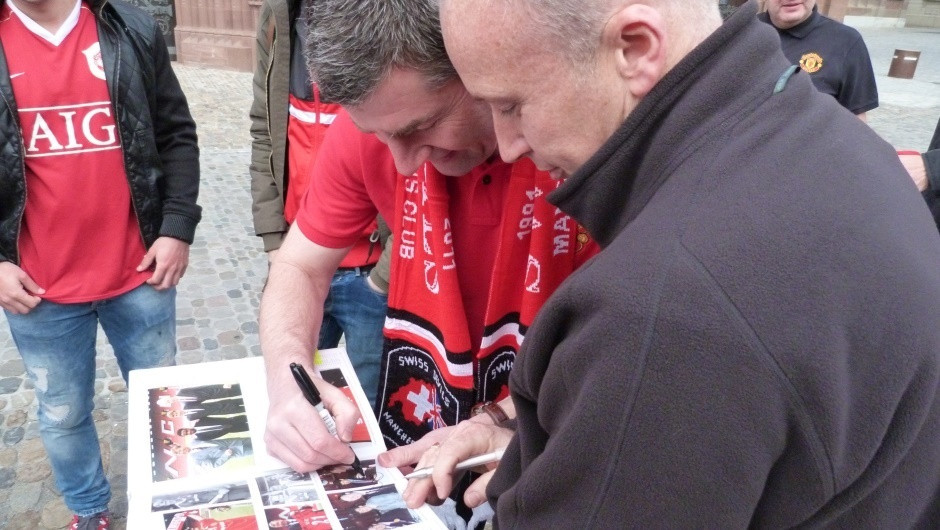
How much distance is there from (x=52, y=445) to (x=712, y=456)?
2.43 m

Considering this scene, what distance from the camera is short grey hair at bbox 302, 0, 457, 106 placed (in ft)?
4.18

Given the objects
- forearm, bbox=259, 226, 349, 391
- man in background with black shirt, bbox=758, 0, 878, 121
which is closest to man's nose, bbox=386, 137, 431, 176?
forearm, bbox=259, 226, 349, 391

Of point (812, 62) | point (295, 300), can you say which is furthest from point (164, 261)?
point (812, 62)

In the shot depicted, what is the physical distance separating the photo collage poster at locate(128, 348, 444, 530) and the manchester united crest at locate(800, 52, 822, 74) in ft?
10.5

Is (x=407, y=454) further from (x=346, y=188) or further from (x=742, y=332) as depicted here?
(x=742, y=332)

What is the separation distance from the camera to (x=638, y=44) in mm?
890

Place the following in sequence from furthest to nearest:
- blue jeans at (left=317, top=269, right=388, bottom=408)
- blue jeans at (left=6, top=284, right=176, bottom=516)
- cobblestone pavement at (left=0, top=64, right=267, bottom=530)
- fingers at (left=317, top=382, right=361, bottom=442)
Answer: cobblestone pavement at (left=0, top=64, right=267, bottom=530) → blue jeans at (left=317, top=269, right=388, bottom=408) → blue jeans at (left=6, top=284, right=176, bottom=516) → fingers at (left=317, top=382, right=361, bottom=442)

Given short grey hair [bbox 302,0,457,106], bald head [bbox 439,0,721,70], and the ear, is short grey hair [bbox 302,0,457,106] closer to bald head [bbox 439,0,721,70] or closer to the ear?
bald head [bbox 439,0,721,70]

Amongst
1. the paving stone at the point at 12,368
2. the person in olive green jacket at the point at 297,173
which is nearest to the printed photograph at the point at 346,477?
the person in olive green jacket at the point at 297,173

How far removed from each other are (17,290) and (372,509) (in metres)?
1.49

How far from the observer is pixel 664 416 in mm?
722

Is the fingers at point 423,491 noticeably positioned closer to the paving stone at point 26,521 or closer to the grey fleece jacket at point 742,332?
the grey fleece jacket at point 742,332

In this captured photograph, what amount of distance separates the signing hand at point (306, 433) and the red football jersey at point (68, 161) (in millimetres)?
1200

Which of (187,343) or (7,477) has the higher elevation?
(7,477)
